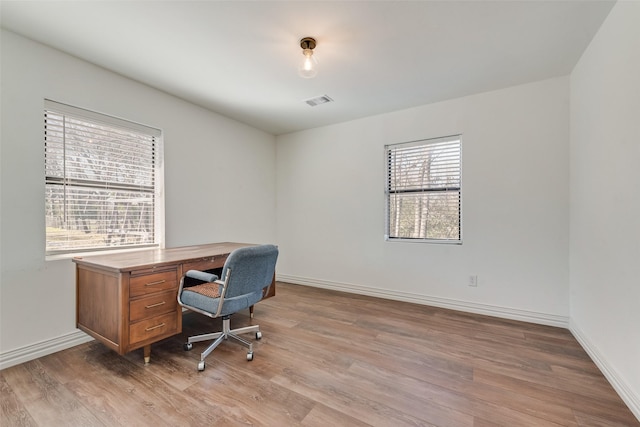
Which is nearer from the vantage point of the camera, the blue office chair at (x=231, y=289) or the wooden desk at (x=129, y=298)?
the wooden desk at (x=129, y=298)

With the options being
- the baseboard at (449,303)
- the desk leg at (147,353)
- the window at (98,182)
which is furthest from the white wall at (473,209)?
the desk leg at (147,353)

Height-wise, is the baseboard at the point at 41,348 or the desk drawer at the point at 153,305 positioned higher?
the desk drawer at the point at 153,305

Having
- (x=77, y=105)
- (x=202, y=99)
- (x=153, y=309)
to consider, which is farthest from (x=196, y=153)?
(x=153, y=309)

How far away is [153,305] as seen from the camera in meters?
2.06

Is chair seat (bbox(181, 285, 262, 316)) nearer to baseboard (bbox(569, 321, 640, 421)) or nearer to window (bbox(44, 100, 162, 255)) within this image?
window (bbox(44, 100, 162, 255))

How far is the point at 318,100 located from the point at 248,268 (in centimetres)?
221

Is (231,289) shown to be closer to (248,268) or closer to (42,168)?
(248,268)

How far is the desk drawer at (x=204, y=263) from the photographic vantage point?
2.32 meters

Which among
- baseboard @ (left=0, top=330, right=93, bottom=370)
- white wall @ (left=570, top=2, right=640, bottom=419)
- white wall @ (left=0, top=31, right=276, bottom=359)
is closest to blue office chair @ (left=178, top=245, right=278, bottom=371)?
baseboard @ (left=0, top=330, right=93, bottom=370)

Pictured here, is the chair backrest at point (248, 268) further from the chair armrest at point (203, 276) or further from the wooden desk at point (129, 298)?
the wooden desk at point (129, 298)

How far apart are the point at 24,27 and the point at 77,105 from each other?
57 cm

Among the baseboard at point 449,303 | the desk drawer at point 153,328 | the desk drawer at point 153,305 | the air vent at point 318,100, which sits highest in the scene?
the air vent at point 318,100

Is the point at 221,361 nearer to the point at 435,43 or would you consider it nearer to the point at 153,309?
the point at 153,309

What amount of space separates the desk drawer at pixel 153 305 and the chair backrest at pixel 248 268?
507mm
